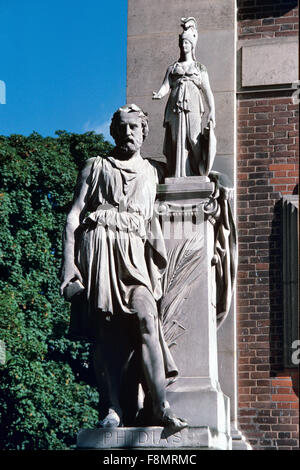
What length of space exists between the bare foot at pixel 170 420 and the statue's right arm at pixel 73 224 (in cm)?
133

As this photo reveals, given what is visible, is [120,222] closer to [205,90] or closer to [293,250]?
[205,90]

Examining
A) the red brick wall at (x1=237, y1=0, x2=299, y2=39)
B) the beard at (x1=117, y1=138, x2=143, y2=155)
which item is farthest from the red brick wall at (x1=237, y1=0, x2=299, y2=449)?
the beard at (x1=117, y1=138, x2=143, y2=155)

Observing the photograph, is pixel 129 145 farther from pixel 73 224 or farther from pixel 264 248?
pixel 264 248

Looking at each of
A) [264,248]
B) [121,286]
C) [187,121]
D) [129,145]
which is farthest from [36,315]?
[121,286]

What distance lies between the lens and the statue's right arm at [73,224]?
28.7ft

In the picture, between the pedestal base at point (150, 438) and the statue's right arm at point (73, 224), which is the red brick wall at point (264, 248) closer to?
the pedestal base at point (150, 438)

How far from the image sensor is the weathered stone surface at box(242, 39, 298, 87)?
1177 cm

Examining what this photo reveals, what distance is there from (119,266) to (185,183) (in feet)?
3.53

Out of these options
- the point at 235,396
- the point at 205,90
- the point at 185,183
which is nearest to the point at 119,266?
the point at 185,183

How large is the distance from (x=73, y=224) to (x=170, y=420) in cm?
194

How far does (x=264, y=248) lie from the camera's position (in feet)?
37.4

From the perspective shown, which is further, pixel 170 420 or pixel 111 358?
pixel 111 358

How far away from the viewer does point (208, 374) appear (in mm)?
8828

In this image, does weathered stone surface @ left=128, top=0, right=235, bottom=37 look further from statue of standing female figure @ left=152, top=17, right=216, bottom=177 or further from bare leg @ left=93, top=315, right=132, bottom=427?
bare leg @ left=93, top=315, right=132, bottom=427
